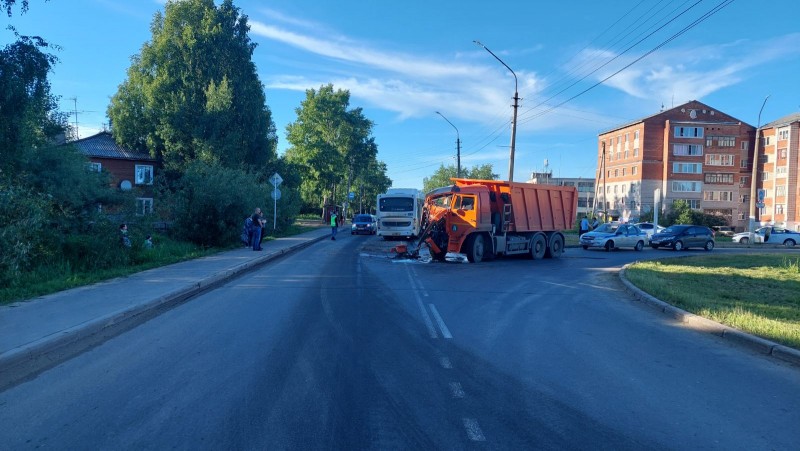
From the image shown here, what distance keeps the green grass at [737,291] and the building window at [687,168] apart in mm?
49012

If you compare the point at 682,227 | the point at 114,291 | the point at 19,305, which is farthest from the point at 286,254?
the point at 682,227

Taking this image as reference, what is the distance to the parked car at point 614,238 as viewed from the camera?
28.4 metres

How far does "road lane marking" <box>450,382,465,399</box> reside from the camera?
17.5ft

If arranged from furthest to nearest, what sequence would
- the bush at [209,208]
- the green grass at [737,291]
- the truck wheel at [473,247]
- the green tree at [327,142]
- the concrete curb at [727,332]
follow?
the green tree at [327,142] → the bush at [209,208] → the truck wheel at [473,247] → the green grass at [737,291] → the concrete curb at [727,332]

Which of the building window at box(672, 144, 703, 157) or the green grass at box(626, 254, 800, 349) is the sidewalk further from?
the building window at box(672, 144, 703, 157)

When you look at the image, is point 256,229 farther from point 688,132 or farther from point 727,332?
point 688,132

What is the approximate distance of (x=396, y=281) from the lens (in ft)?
46.1

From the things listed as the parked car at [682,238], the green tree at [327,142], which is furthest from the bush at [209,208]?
the green tree at [327,142]

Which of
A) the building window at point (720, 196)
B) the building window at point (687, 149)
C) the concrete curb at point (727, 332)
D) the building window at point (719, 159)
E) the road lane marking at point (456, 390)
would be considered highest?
the building window at point (687, 149)

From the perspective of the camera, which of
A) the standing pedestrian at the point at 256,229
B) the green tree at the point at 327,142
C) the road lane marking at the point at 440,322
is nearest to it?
the road lane marking at the point at 440,322

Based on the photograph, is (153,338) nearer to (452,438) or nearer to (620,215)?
(452,438)

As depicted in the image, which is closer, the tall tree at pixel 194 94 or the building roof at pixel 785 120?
the tall tree at pixel 194 94

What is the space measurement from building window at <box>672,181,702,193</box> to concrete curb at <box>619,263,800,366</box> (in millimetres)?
63759

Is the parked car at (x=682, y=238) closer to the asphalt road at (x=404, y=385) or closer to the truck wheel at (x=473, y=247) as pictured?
the truck wheel at (x=473, y=247)
